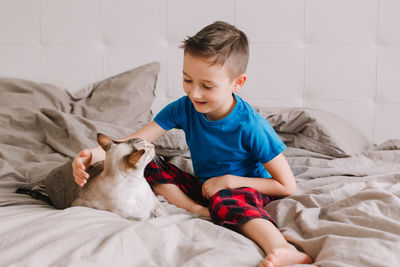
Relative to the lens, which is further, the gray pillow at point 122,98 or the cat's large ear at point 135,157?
the gray pillow at point 122,98

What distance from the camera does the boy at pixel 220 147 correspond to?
910 mm

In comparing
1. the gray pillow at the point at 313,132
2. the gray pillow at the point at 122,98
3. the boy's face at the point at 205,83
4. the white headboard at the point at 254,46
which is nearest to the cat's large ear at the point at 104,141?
the boy's face at the point at 205,83

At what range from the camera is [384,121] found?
1.80m

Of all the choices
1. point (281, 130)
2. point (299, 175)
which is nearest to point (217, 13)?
point (281, 130)

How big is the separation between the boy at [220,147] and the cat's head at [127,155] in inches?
2.8

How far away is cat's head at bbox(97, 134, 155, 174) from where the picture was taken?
32.2 inches

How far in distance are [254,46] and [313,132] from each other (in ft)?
1.92

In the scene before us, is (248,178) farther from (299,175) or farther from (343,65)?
(343,65)

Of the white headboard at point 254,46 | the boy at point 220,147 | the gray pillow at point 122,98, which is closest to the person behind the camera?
the boy at point 220,147

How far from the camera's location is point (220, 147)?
110 cm

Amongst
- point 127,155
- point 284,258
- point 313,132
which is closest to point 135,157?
point 127,155

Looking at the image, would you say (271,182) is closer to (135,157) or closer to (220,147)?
(220,147)

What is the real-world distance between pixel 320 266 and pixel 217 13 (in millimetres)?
1368

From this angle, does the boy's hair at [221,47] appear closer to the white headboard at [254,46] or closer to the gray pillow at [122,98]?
the gray pillow at [122,98]
